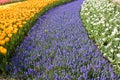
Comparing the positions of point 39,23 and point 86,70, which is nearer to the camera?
point 86,70

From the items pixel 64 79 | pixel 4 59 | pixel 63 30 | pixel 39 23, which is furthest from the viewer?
pixel 39 23

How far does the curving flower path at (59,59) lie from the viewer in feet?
15.8

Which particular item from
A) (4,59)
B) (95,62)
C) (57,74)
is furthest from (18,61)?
(95,62)

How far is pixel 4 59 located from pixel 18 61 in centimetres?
33

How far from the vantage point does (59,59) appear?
5.54m

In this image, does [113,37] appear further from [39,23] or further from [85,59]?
[39,23]

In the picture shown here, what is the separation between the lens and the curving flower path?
4801 millimetres

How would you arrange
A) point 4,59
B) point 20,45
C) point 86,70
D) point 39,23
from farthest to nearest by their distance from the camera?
point 39,23 < point 20,45 < point 4,59 < point 86,70

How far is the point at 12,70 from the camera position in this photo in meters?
5.06

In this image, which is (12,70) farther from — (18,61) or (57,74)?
(57,74)

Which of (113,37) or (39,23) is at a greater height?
(113,37)

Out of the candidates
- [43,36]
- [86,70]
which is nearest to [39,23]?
[43,36]

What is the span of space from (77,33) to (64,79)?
3691 millimetres

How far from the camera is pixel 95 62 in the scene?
547cm
